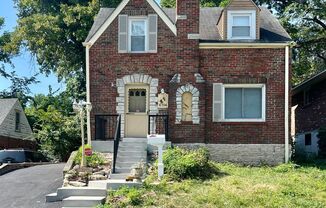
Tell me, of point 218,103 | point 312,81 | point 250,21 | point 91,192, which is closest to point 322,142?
point 312,81

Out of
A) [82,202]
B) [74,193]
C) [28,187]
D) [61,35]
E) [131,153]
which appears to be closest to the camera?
[82,202]

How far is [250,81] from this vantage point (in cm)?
1989

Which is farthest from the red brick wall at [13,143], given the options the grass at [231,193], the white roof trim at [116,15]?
the grass at [231,193]

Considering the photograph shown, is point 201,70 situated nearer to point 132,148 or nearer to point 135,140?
point 135,140

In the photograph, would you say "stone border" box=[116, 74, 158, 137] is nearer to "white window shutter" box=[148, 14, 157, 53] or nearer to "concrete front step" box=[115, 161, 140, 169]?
"white window shutter" box=[148, 14, 157, 53]

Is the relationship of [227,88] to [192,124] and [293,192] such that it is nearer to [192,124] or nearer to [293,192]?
[192,124]

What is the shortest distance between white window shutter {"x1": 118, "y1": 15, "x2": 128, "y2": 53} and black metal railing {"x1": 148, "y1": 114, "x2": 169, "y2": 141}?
2836mm

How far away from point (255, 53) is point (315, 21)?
1331 cm

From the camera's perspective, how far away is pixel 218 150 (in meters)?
19.8

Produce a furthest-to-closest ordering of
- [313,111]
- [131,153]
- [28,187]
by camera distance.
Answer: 1. [313,111]
2. [131,153]
3. [28,187]

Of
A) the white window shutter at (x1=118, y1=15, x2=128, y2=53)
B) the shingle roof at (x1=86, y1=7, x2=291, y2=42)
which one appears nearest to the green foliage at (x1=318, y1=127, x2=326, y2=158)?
the shingle roof at (x1=86, y1=7, x2=291, y2=42)

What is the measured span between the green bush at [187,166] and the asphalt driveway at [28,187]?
3.40 meters

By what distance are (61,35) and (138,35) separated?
48.4ft

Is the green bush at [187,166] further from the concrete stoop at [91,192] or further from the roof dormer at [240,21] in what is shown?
the roof dormer at [240,21]
